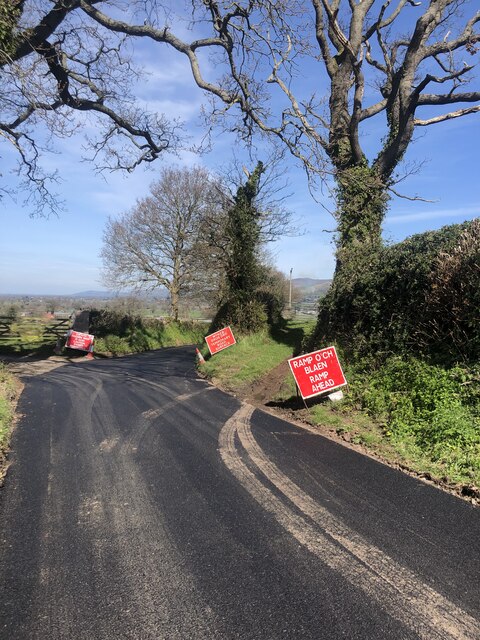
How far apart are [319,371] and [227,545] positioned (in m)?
5.08

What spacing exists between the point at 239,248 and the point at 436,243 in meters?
11.7

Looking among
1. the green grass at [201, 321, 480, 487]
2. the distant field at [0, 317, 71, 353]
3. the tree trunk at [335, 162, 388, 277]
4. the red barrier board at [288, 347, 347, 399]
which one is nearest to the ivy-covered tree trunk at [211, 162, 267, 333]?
the tree trunk at [335, 162, 388, 277]

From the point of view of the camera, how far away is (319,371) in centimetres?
810

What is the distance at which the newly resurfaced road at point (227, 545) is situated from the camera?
2559mm

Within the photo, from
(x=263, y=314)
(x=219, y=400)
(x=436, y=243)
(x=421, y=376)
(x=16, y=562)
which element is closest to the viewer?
(x=16, y=562)

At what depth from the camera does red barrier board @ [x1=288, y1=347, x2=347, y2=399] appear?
8.06 m

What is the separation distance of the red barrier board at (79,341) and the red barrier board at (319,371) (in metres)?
18.7

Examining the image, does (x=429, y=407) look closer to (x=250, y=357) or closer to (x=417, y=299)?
(x=417, y=299)

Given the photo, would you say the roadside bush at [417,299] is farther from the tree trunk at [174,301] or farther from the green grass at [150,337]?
the tree trunk at [174,301]

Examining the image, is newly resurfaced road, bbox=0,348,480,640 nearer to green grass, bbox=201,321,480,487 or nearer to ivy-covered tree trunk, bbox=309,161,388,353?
green grass, bbox=201,321,480,487

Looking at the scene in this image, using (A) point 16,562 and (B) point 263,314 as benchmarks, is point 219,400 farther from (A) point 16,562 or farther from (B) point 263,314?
(B) point 263,314

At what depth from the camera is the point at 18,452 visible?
18.8 ft

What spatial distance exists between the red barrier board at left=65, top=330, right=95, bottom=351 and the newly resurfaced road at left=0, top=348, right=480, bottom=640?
18.7 m

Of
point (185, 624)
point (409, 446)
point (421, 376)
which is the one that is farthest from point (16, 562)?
point (421, 376)
